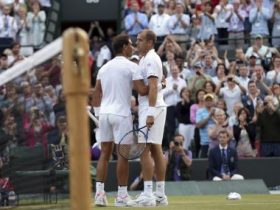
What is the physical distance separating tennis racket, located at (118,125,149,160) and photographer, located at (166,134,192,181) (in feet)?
20.7

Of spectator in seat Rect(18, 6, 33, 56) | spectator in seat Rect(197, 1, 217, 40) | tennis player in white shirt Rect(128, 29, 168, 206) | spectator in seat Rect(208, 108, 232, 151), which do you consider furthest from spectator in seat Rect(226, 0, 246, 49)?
tennis player in white shirt Rect(128, 29, 168, 206)

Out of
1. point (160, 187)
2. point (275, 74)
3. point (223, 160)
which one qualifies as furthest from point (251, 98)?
point (160, 187)

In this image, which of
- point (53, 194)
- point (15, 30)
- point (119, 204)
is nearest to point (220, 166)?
point (119, 204)

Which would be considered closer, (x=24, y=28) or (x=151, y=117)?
(x=151, y=117)

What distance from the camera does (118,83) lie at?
40.4 ft

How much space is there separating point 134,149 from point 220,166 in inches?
246

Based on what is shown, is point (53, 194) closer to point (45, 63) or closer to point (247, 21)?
point (45, 63)

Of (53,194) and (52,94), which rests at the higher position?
(52,94)

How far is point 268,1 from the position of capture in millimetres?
24672

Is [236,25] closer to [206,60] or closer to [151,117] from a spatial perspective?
[206,60]

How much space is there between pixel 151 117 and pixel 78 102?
244 inches

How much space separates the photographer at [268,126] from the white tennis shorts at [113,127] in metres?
7.97

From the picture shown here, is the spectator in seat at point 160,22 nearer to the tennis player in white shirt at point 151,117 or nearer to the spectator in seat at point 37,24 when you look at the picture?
the spectator in seat at point 37,24

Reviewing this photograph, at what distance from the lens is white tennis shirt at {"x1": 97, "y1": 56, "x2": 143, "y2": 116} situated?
12320 mm
